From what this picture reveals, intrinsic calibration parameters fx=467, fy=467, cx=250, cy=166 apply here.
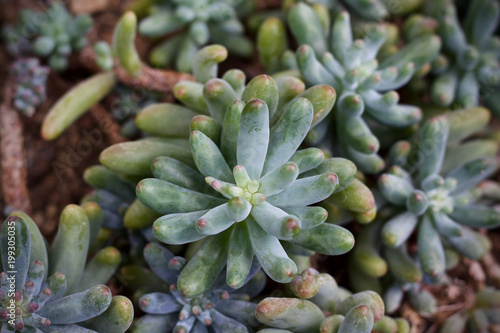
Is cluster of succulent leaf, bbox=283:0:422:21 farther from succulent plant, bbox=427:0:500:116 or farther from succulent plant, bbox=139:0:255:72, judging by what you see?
succulent plant, bbox=139:0:255:72

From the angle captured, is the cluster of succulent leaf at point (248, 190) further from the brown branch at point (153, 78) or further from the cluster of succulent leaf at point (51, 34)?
the cluster of succulent leaf at point (51, 34)

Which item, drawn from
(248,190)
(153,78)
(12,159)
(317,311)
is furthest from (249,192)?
(12,159)

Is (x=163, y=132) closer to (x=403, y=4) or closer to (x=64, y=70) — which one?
(x=64, y=70)

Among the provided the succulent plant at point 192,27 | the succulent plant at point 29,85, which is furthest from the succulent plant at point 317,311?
the succulent plant at point 29,85

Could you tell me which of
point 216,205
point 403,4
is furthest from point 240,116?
point 403,4

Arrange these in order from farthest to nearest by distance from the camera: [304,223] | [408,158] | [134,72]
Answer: [134,72] < [408,158] < [304,223]
